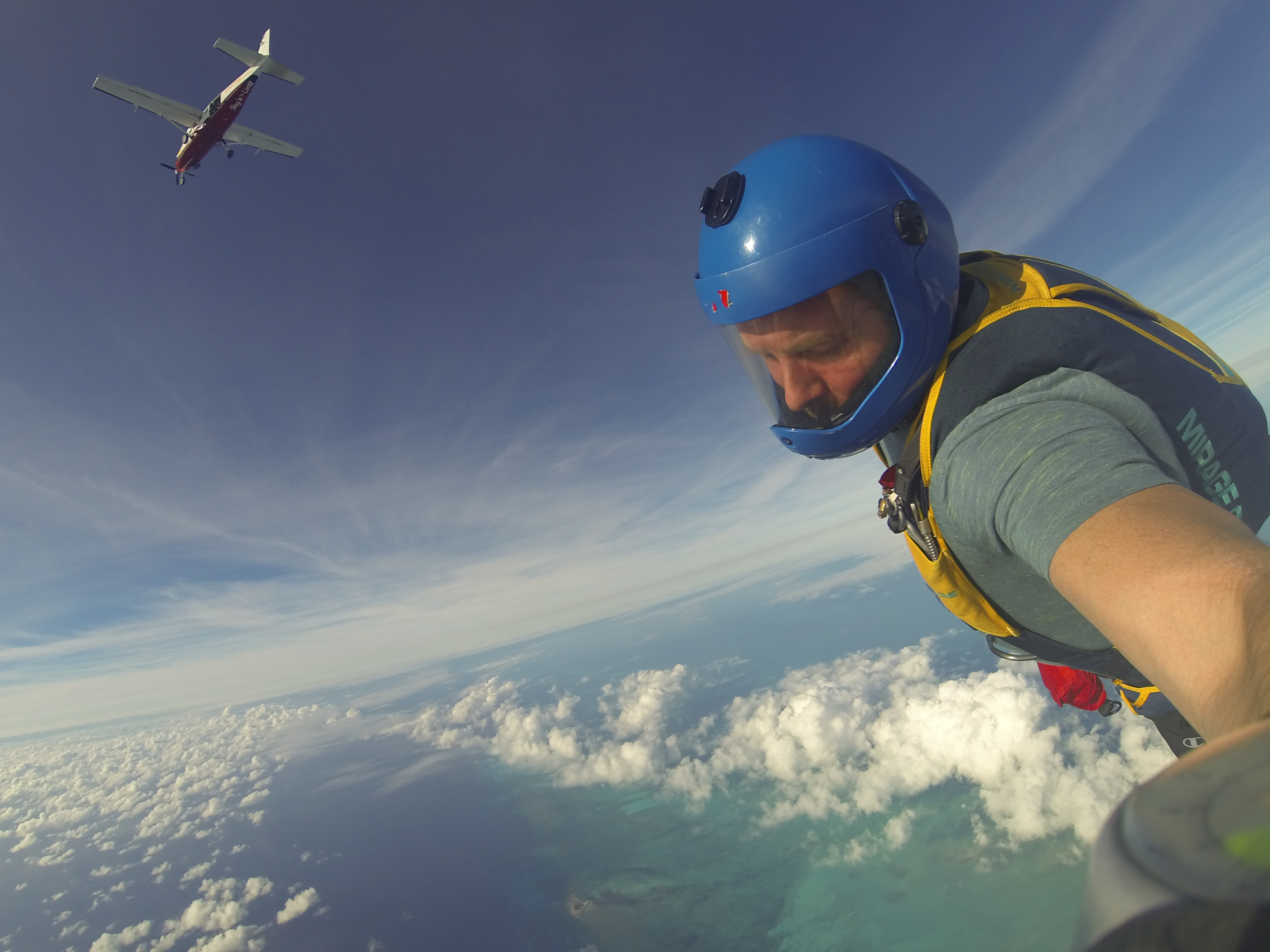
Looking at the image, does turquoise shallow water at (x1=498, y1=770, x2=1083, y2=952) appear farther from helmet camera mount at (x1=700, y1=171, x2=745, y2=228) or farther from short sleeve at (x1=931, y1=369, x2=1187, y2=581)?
helmet camera mount at (x1=700, y1=171, x2=745, y2=228)

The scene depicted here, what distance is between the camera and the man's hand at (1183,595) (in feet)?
4.01

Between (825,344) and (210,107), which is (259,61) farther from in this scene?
(825,344)

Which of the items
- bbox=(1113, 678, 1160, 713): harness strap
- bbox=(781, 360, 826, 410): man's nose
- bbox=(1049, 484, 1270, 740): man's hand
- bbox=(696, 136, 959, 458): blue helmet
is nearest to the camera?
bbox=(1049, 484, 1270, 740): man's hand

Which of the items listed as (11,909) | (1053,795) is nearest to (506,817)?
(11,909)

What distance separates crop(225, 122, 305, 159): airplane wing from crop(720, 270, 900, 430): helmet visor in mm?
21408

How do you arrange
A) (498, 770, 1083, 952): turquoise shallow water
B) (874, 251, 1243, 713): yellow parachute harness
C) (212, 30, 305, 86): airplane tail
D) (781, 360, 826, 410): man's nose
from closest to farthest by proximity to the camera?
(874, 251, 1243, 713): yellow parachute harness, (781, 360, 826, 410): man's nose, (212, 30, 305, 86): airplane tail, (498, 770, 1083, 952): turquoise shallow water

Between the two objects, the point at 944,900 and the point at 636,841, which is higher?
the point at 636,841

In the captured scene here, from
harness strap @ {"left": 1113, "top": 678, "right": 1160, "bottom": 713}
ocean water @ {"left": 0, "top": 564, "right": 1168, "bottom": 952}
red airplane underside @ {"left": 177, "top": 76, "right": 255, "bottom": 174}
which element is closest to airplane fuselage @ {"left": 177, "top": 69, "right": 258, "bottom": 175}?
red airplane underside @ {"left": 177, "top": 76, "right": 255, "bottom": 174}

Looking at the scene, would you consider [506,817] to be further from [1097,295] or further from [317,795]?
[1097,295]

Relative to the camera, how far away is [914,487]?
229cm

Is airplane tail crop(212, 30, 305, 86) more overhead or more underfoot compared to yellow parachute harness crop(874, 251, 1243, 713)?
more overhead

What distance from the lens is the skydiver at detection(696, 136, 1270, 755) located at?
1.41 metres

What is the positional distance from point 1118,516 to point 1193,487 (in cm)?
140

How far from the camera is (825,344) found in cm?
272
